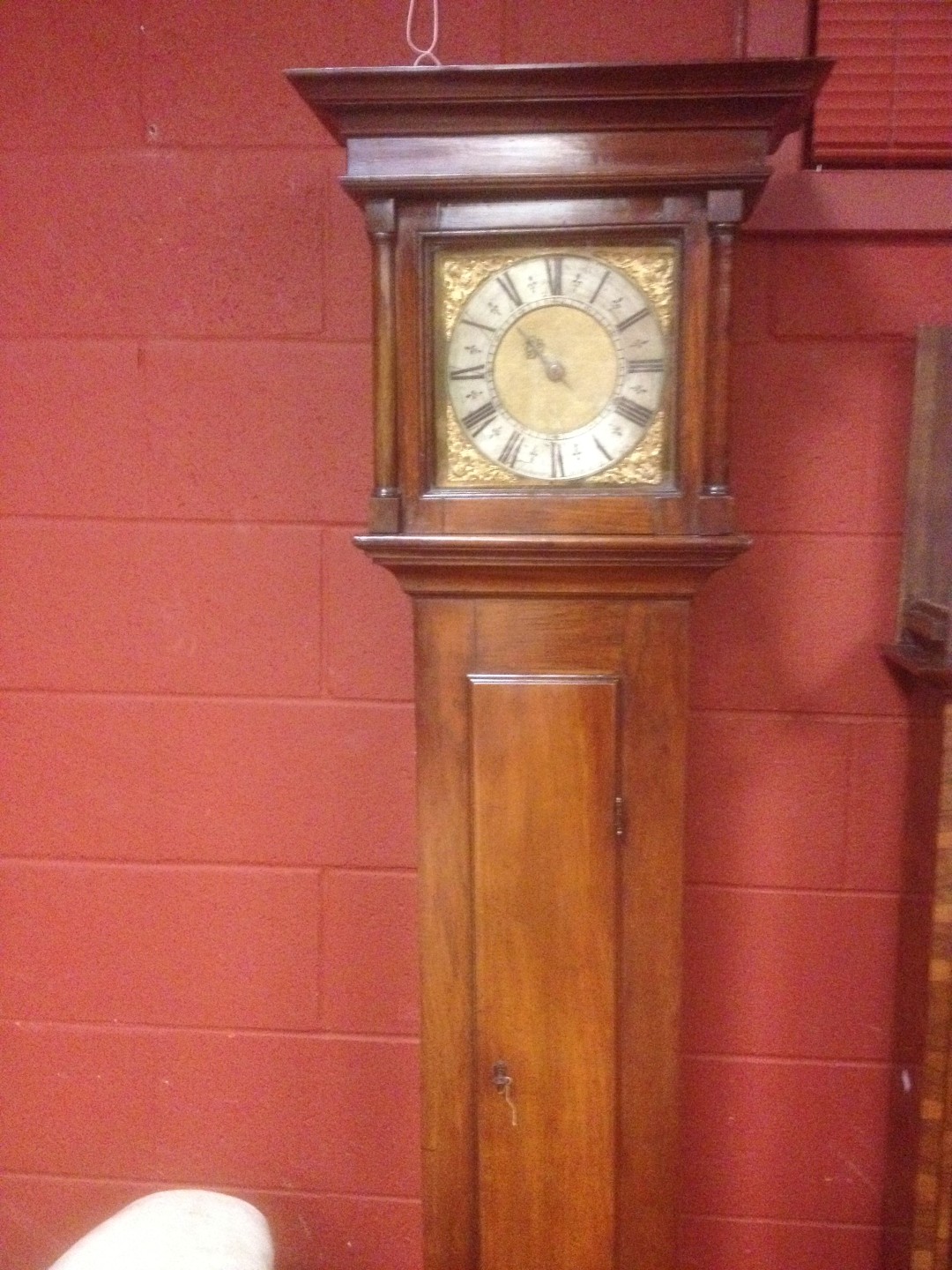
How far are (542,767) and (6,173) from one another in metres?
0.99

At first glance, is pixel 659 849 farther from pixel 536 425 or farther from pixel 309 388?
pixel 309 388

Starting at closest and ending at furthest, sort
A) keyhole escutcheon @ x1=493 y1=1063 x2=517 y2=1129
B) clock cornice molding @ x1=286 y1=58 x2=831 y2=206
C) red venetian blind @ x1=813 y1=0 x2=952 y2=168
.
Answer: clock cornice molding @ x1=286 y1=58 x2=831 y2=206
keyhole escutcheon @ x1=493 y1=1063 x2=517 y2=1129
red venetian blind @ x1=813 y1=0 x2=952 y2=168

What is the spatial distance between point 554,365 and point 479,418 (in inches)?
3.4

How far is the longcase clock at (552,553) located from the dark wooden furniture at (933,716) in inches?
12.0

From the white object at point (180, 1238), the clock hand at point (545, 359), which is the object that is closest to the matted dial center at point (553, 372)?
the clock hand at point (545, 359)

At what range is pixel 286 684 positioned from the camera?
1372 millimetres

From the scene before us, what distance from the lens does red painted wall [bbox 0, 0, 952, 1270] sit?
129 cm

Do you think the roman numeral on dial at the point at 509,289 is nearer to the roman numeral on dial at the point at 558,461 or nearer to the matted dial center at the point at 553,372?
the matted dial center at the point at 553,372

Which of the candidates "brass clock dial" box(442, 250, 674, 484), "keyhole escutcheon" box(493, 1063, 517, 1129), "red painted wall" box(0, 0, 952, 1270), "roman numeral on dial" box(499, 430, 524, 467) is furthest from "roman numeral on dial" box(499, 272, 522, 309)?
"keyhole escutcheon" box(493, 1063, 517, 1129)

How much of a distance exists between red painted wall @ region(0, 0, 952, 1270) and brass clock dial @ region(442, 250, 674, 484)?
0.31 m

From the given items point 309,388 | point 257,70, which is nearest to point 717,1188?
point 309,388

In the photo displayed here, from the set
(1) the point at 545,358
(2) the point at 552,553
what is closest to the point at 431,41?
(1) the point at 545,358

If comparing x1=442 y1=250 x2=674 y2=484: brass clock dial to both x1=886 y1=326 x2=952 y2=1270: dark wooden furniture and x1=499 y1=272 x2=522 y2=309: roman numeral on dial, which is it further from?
x1=886 y1=326 x2=952 y2=1270: dark wooden furniture

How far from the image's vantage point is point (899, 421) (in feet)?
4.21
